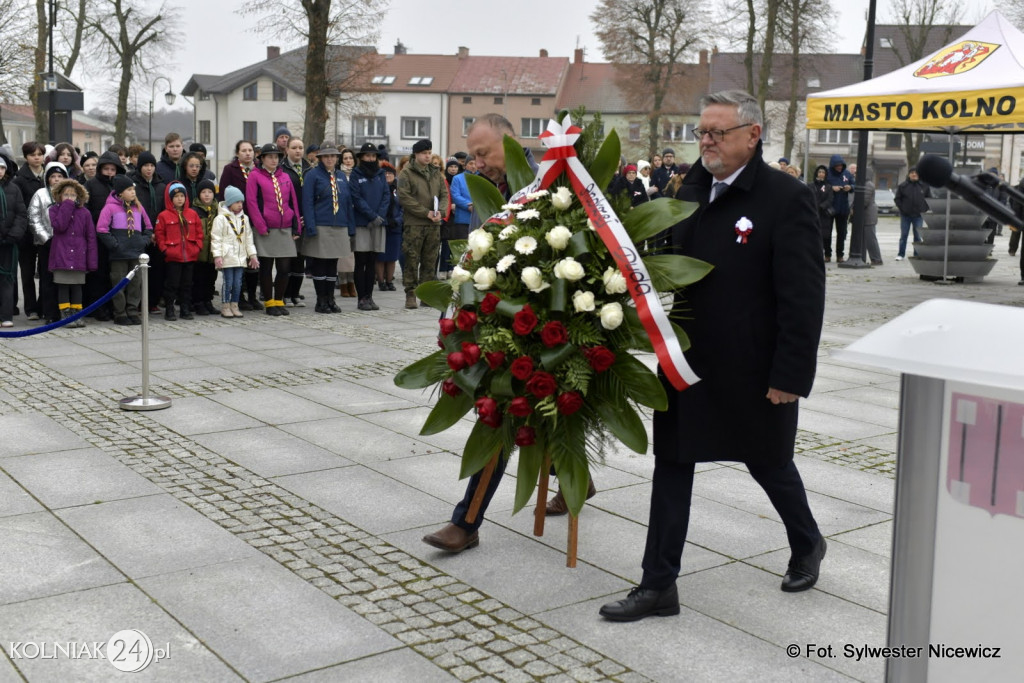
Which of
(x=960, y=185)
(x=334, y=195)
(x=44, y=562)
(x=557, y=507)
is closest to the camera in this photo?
(x=960, y=185)

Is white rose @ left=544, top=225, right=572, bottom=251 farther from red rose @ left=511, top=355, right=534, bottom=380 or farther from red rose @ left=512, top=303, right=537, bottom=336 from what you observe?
red rose @ left=511, top=355, right=534, bottom=380

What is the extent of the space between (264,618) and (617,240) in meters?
1.96

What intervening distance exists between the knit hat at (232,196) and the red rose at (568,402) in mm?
9057

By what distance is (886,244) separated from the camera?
28.9 meters

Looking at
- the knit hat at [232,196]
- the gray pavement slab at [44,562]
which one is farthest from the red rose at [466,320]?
the knit hat at [232,196]

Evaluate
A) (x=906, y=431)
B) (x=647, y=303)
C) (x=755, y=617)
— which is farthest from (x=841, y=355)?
(x=755, y=617)

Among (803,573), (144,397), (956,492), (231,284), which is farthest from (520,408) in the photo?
(231,284)

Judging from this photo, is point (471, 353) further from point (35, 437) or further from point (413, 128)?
point (413, 128)

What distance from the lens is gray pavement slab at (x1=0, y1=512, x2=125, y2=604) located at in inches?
171

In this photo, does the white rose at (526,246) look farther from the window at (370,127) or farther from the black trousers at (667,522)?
the window at (370,127)

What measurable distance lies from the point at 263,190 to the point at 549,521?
27.6ft

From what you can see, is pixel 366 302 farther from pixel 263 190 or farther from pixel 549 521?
pixel 549 521

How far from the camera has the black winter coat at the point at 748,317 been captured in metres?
3.88

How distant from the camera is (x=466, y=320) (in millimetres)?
4371
